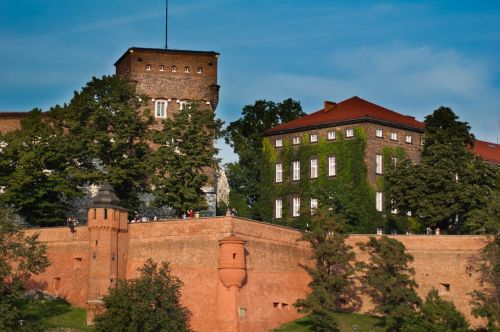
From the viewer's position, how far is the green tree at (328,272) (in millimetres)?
69500

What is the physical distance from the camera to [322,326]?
2719 inches

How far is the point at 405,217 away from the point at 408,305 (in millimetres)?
16055

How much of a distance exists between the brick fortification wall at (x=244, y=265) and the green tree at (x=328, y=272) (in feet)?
4.08

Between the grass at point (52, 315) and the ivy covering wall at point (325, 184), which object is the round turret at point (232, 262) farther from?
the ivy covering wall at point (325, 184)

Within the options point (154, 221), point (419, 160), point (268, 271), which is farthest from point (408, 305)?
point (419, 160)

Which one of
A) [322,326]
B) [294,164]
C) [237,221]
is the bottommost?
[322,326]

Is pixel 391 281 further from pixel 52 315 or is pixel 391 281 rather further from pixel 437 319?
pixel 52 315

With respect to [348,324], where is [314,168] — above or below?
above

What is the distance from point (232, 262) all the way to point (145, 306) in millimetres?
5802

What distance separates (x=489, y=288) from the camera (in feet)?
238

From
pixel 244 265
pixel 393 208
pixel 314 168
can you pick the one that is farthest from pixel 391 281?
pixel 314 168

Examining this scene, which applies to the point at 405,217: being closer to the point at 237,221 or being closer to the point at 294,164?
the point at 294,164

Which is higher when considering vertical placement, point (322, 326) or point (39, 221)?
point (39, 221)

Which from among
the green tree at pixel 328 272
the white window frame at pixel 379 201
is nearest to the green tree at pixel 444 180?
the white window frame at pixel 379 201
